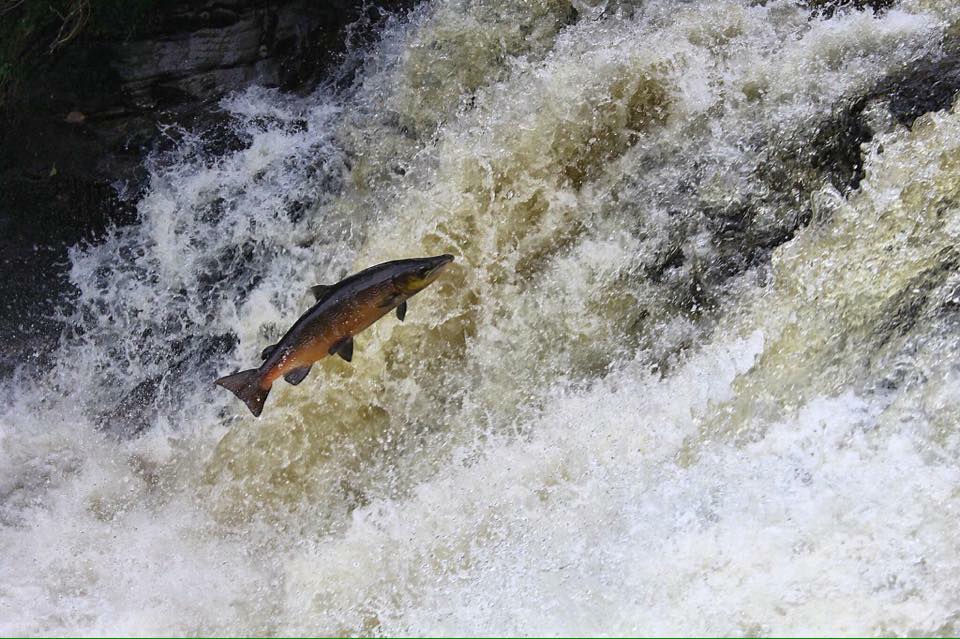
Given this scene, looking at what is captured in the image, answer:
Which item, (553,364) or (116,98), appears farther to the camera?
(116,98)

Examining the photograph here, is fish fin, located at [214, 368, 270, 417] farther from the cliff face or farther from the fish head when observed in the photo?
the cliff face

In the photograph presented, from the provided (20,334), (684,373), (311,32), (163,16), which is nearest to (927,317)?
(684,373)

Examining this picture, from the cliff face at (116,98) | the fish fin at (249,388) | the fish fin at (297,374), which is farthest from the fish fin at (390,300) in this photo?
Result: the cliff face at (116,98)

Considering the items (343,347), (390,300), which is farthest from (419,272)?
(343,347)

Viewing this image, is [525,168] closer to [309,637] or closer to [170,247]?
[170,247]

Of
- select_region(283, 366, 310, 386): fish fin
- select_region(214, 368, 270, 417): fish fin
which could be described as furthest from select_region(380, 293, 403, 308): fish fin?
select_region(214, 368, 270, 417): fish fin

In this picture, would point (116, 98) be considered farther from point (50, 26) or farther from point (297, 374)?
point (297, 374)
